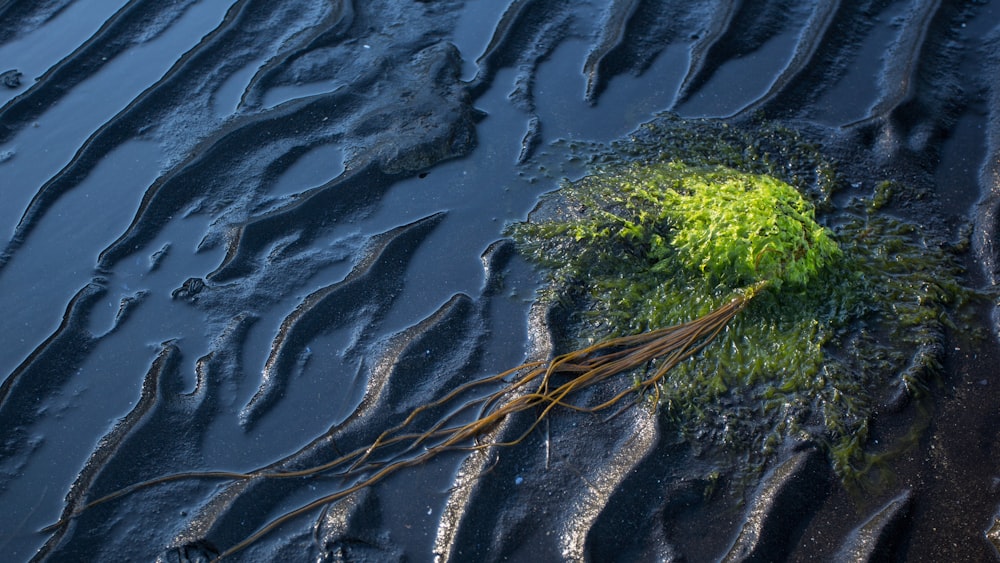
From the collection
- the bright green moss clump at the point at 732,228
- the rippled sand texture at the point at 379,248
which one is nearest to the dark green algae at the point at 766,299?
the bright green moss clump at the point at 732,228

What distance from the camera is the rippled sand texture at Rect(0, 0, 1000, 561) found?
307 centimetres

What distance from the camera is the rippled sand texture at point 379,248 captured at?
3.07m

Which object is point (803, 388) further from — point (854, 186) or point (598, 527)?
point (854, 186)

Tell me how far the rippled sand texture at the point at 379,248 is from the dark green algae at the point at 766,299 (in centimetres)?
14

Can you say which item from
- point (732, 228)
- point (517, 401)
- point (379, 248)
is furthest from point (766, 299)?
point (379, 248)

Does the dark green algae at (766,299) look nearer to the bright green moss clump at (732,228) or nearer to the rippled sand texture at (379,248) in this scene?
the bright green moss clump at (732,228)

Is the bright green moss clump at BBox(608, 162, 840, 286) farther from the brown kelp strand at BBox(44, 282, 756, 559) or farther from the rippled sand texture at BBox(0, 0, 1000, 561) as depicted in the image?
the rippled sand texture at BBox(0, 0, 1000, 561)

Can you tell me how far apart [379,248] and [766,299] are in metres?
1.80

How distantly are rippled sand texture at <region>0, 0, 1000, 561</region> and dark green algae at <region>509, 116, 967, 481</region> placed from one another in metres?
0.14

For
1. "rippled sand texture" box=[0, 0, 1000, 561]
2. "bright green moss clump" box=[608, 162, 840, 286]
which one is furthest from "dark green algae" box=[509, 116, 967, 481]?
"rippled sand texture" box=[0, 0, 1000, 561]

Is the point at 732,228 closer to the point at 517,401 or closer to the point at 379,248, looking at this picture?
the point at 517,401

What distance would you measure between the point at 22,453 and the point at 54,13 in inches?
141

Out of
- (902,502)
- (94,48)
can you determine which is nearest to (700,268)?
(902,502)

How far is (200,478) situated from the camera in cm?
324
